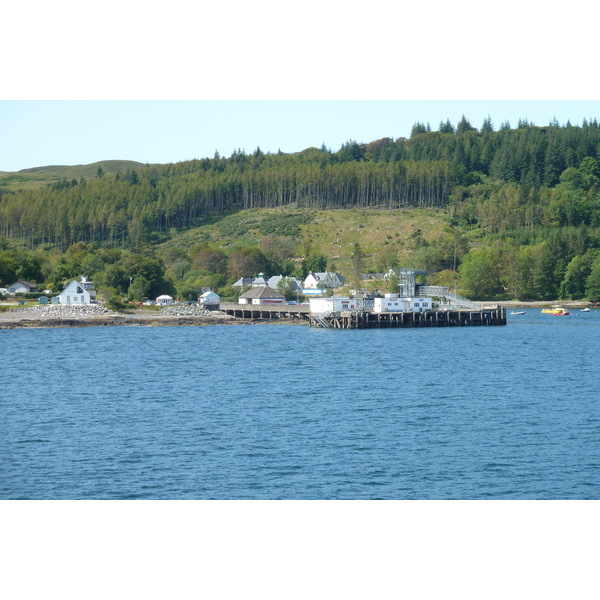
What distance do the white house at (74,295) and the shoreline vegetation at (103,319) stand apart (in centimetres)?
251

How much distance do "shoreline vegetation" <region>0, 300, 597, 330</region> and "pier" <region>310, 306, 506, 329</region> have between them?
7.69 metres

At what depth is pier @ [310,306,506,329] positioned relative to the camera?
275 feet

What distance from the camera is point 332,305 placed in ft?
279

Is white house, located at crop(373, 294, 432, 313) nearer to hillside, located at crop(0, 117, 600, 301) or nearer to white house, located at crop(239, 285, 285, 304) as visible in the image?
white house, located at crop(239, 285, 285, 304)

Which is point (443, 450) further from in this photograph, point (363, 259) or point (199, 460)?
point (363, 259)

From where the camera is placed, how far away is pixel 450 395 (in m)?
41.6

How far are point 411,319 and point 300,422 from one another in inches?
2070

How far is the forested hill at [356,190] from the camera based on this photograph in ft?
464

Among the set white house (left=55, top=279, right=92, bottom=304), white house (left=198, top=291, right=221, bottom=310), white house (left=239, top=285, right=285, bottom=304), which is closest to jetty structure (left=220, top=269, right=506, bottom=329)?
white house (left=198, top=291, right=221, bottom=310)

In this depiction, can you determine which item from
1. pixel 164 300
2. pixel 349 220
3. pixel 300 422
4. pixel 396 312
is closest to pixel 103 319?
pixel 164 300

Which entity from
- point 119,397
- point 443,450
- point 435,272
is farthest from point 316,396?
point 435,272

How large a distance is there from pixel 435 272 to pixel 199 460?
312 ft

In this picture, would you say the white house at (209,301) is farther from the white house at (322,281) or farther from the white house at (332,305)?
the white house at (322,281)

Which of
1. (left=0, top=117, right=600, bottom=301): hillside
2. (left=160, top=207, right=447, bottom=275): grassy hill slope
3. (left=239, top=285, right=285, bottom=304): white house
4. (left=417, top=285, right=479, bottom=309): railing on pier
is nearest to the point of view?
(left=417, top=285, right=479, bottom=309): railing on pier
